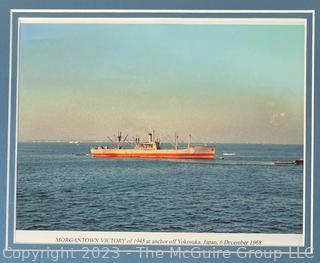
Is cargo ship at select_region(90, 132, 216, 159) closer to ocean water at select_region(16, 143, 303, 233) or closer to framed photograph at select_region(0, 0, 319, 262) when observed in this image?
framed photograph at select_region(0, 0, 319, 262)

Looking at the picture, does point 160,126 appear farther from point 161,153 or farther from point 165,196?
point 165,196

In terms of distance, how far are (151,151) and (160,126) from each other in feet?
0.66

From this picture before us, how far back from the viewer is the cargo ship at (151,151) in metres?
2.93

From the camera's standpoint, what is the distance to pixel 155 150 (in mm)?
2980

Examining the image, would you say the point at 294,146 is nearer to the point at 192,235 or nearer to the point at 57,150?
the point at 192,235

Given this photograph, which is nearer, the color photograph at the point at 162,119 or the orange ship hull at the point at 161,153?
the color photograph at the point at 162,119

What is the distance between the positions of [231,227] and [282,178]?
1.40ft

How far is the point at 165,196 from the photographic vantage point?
283 centimetres

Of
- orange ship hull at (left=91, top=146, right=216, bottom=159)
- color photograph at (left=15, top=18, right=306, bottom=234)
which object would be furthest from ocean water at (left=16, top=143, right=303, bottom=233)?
orange ship hull at (left=91, top=146, right=216, bottom=159)

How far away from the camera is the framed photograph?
9.11 ft
